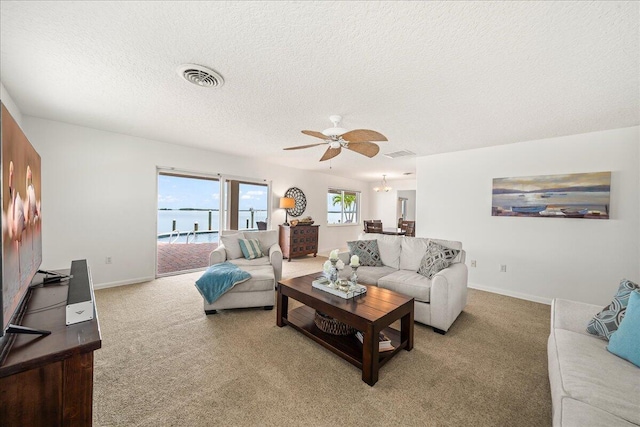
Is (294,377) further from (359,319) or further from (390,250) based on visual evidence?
(390,250)

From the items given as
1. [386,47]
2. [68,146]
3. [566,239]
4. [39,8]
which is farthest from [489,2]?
[68,146]

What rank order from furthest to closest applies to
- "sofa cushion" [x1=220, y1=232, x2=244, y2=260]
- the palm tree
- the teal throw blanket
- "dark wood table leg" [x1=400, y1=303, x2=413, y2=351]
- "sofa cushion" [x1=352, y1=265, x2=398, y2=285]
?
the palm tree, "sofa cushion" [x1=220, y1=232, x2=244, y2=260], "sofa cushion" [x1=352, y1=265, x2=398, y2=285], the teal throw blanket, "dark wood table leg" [x1=400, y1=303, x2=413, y2=351]

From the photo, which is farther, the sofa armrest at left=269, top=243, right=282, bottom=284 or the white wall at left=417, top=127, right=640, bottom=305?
the sofa armrest at left=269, top=243, right=282, bottom=284

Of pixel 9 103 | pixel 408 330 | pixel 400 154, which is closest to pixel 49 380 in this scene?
pixel 408 330

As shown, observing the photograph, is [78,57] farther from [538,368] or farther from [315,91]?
[538,368]

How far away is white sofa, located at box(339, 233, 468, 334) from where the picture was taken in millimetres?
2504

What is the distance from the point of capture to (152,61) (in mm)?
1906

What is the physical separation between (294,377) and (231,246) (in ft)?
7.50

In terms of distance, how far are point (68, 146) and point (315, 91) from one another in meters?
3.59

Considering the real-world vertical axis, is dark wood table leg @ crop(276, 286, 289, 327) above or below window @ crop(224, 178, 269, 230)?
below

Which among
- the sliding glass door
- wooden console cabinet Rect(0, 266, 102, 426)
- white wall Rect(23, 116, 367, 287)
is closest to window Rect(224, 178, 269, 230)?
the sliding glass door

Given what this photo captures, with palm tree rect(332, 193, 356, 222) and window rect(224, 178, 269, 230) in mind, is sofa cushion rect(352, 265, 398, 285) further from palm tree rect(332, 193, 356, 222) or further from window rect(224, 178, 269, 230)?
palm tree rect(332, 193, 356, 222)

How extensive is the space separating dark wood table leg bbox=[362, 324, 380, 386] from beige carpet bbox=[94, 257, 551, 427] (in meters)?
0.06

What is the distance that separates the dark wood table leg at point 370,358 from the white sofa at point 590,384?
0.94 metres
